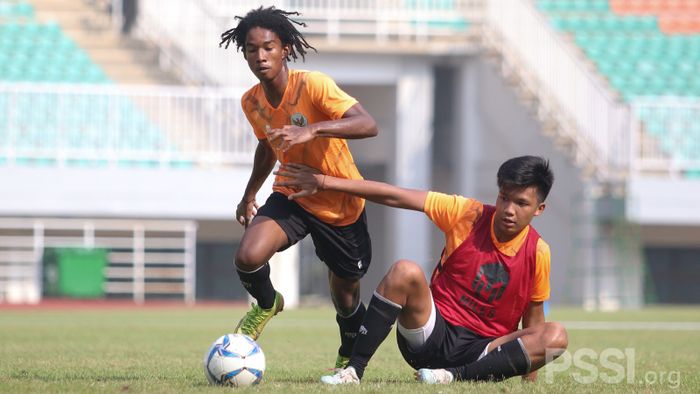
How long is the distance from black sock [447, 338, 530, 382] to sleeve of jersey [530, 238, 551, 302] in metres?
0.30

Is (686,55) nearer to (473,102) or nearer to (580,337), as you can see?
(473,102)

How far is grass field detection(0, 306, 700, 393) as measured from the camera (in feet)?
20.2

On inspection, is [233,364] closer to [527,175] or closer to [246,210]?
[527,175]

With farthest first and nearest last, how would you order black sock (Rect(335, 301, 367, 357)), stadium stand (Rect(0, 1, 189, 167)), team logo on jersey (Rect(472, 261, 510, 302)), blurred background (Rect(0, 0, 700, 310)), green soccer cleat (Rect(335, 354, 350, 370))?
blurred background (Rect(0, 0, 700, 310)) < stadium stand (Rect(0, 1, 189, 167)) < black sock (Rect(335, 301, 367, 357)) < green soccer cleat (Rect(335, 354, 350, 370)) < team logo on jersey (Rect(472, 261, 510, 302))

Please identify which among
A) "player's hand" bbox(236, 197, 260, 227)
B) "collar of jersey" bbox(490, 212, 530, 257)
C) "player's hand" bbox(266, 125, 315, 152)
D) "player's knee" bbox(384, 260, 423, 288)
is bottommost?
"player's knee" bbox(384, 260, 423, 288)

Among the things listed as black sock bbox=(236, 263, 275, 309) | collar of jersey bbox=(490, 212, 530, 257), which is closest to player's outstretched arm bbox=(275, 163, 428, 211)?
collar of jersey bbox=(490, 212, 530, 257)

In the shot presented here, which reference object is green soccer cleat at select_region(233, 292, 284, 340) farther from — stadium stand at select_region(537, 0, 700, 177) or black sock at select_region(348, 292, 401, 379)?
stadium stand at select_region(537, 0, 700, 177)

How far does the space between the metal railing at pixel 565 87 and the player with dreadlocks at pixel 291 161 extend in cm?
1695

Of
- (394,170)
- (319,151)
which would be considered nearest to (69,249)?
(394,170)

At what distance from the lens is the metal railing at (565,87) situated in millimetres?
23531

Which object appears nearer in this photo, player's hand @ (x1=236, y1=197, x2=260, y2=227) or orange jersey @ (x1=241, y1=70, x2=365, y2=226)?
orange jersey @ (x1=241, y1=70, x2=365, y2=226)

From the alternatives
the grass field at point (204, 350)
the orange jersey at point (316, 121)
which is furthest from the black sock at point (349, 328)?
the orange jersey at point (316, 121)

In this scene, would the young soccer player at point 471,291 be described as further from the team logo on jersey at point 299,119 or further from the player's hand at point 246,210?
the player's hand at point 246,210

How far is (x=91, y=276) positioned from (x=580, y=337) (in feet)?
41.7
